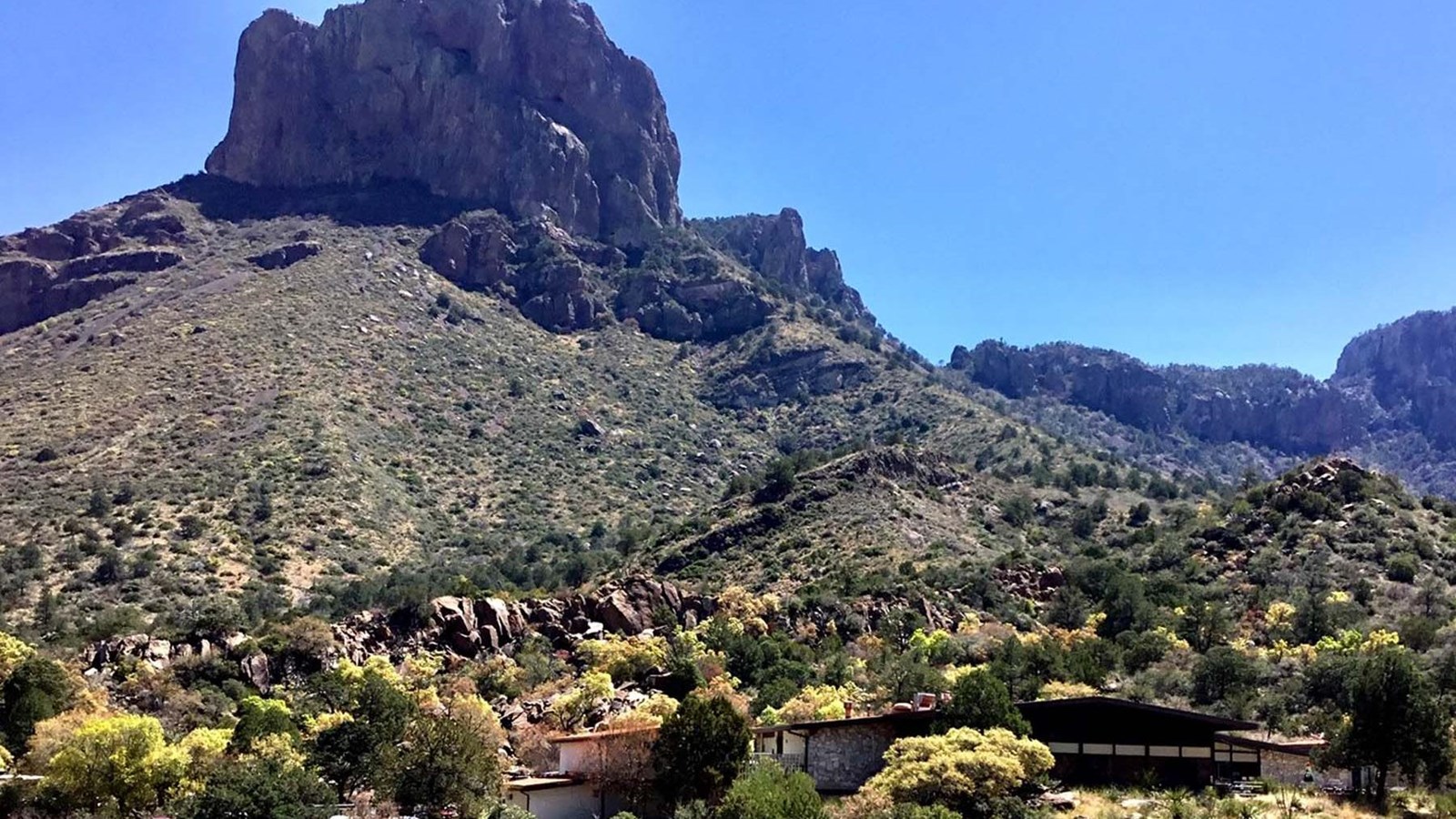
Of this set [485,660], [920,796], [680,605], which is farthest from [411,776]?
[680,605]

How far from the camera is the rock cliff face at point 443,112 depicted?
169 metres

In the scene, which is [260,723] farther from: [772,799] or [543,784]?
[772,799]

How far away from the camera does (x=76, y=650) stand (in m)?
53.7

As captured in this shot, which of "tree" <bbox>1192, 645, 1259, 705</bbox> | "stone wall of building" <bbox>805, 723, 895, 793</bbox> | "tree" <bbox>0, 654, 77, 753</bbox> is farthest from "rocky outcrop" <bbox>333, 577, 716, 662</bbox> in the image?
"tree" <bbox>1192, 645, 1259, 705</bbox>

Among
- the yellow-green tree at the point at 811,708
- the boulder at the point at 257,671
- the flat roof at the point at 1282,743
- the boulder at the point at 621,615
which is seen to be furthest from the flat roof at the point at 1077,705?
the boulder at the point at 257,671

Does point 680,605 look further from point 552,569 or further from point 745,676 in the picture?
point 552,569

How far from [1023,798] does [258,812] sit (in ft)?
69.1

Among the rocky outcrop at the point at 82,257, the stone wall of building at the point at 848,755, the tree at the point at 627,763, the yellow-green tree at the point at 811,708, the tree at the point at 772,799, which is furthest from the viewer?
the rocky outcrop at the point at 82,257

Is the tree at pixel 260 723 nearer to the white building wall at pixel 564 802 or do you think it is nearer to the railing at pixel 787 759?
the white building wall at pixel 564 802

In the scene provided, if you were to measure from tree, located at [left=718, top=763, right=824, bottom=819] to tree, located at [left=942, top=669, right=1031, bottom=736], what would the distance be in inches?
224

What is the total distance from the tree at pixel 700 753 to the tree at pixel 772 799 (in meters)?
3.30

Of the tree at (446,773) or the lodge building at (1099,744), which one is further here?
the tree at (446,773)

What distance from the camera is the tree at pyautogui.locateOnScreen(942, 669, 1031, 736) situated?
113 feet

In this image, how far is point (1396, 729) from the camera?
33.4 meters
